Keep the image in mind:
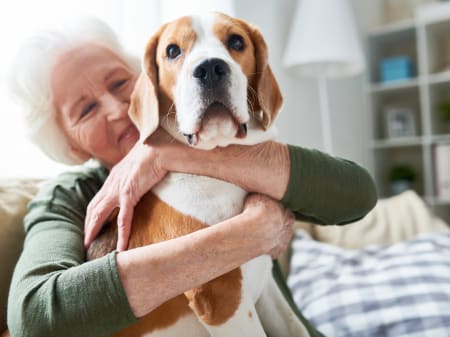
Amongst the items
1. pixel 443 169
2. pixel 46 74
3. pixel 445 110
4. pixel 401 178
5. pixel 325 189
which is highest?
pixel 46 74

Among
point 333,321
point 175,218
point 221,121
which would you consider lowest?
point 333,321

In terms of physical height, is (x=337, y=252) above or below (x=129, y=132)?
below

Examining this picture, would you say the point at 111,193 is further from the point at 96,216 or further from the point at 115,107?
the point at 115,107

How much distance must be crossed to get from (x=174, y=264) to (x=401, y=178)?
119 inches

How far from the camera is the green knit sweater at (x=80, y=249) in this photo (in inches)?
25.9

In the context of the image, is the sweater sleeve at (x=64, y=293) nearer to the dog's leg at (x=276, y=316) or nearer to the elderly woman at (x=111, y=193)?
the elderly woman at (x=111, y=193)

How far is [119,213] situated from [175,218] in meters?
0.10

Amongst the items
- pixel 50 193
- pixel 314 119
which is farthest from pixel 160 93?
pixel 314 119

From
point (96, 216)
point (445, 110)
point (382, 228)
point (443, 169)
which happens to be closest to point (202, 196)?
point (96, 216)

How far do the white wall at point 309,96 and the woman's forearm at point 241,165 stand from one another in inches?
28.4

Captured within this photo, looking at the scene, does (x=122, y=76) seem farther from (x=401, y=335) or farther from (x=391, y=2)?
(x=391, y=2)

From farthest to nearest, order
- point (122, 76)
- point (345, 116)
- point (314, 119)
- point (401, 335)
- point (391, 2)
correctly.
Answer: point (391, 2)
point (345, 116)
point (314, 119)
point (401, 335)
point (122, 76)

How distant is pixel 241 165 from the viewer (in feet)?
2.49

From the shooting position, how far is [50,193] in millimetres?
882
